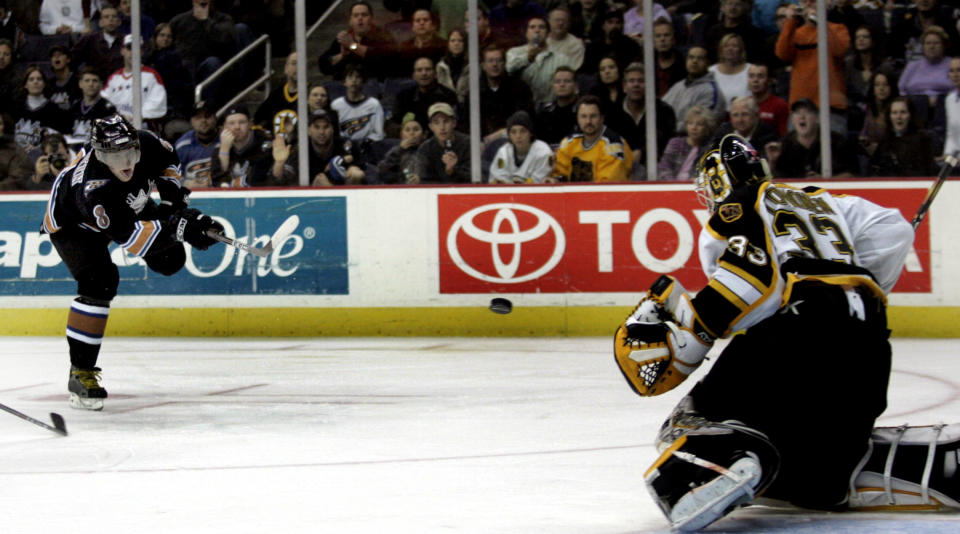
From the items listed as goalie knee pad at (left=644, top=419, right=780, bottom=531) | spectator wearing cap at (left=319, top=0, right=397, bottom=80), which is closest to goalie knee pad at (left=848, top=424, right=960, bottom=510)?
goalie knee pad at (left=644, top=419, right=780, bottom=531)

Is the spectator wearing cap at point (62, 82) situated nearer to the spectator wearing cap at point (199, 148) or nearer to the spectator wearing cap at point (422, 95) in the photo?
the spectator wearing cap at point (199, 148)

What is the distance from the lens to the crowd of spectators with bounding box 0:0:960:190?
7.50m

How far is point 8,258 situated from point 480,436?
5458mm

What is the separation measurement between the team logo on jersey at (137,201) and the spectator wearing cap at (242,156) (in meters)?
2.99

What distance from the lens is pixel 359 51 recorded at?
324 inches

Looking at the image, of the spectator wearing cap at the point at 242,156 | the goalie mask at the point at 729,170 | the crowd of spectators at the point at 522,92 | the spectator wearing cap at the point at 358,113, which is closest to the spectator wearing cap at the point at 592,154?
the crowd of spectators at the point at 522,92

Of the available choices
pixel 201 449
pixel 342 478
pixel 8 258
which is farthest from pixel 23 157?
pixel 342 478

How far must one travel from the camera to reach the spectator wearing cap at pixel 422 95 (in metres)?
8.01

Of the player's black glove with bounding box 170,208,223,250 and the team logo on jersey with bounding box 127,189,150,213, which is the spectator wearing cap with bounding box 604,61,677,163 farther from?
the team logo on jersey with bounding box 127,189,150,213

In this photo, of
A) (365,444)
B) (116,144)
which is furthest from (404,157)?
(365,444)

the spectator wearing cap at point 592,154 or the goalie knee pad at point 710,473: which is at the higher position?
the spectator wearing cap at point 592,154

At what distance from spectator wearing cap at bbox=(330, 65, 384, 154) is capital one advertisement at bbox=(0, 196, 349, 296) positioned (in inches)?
17.7

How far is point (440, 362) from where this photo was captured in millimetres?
6512

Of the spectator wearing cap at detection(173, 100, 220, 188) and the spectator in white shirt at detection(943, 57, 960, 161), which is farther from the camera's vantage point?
the spectator wearing cap at detection(173, 100, 220, 188)
